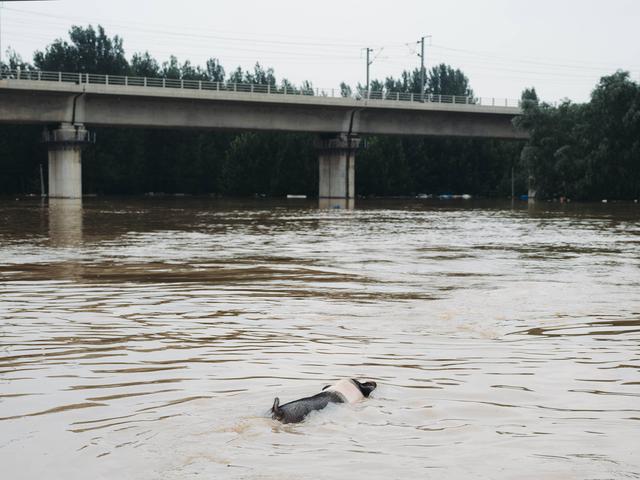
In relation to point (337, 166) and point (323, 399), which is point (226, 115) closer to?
point (337, 166)

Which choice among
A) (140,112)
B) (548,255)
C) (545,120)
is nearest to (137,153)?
(140,112)

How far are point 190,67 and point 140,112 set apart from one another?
74232 mm

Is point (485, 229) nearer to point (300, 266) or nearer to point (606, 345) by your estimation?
point (300, 266)

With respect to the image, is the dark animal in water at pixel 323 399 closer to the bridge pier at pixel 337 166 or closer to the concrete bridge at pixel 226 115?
the concrete bridge at pixel 226 115

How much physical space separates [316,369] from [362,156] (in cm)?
10241

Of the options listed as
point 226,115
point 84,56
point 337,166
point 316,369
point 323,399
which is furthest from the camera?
point 84,56

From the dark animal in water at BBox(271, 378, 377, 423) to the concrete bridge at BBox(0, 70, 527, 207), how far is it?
64.5m

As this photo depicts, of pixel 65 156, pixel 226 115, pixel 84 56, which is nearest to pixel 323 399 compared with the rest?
pixel 65 156

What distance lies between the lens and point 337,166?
289 ft

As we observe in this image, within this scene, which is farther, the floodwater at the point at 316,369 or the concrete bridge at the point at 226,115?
the concrete bridge at the point at 226,115

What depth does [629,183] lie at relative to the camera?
81875mm

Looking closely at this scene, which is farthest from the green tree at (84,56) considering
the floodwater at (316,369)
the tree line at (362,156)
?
the floodwater at (316,369)

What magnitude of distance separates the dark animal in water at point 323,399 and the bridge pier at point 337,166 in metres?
79.3

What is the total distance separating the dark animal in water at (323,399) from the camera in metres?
6.75
